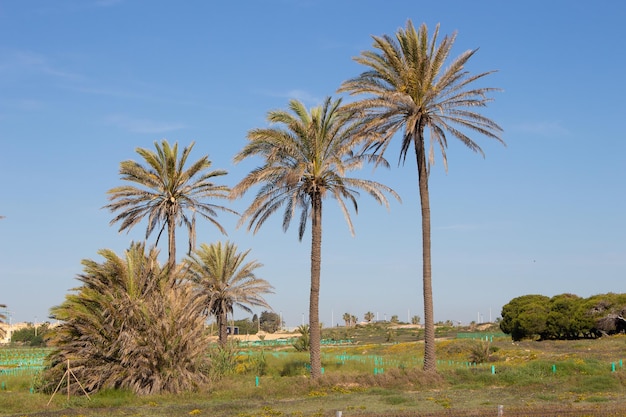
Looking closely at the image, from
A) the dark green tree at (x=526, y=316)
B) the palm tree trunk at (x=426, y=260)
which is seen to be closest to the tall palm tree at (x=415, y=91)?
the palm tree trunk at (x=426, y=260)

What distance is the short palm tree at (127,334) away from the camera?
31.5 metres

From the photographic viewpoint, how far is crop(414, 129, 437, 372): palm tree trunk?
34.2 metres

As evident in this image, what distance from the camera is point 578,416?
18.8 metres

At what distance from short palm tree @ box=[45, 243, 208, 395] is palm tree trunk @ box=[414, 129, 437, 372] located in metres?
10.9

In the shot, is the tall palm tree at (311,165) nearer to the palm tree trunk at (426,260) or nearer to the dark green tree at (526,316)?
the palm tree trunk at (426,260)

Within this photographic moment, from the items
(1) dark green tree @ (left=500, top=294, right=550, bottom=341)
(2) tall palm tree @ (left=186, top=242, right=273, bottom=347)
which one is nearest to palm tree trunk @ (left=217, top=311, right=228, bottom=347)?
(2) tall palm tree @ (left=186, top=242, right=273, bottom=347)

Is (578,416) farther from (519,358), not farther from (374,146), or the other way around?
(519,358)

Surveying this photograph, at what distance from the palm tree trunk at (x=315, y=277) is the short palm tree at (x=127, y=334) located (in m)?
5.29

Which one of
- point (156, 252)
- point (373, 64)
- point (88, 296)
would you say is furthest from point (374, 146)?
point (88, 296)

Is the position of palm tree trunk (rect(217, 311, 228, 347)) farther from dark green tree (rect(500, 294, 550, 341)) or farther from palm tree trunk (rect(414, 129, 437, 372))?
dark green tree (rect(500, 294, 550, 341))

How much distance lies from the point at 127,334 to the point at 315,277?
962cm

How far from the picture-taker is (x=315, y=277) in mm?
35469

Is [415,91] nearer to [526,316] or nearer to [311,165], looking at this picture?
[311,165]

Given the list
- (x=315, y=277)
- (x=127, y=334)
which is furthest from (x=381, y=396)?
(x=127, y=334)
